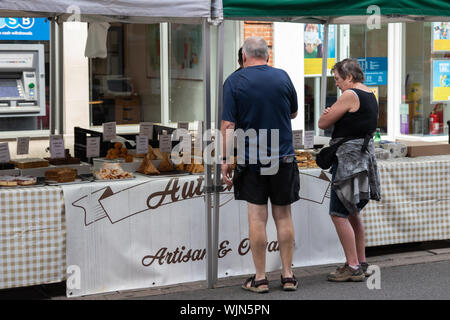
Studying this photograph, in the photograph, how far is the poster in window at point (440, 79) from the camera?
1323cm

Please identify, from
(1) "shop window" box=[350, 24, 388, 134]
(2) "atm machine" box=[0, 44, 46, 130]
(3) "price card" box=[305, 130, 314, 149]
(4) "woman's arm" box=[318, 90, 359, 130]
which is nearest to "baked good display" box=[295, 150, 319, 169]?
(3) "price card" box=[305, 130, 314, 149]

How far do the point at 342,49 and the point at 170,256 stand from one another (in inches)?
317

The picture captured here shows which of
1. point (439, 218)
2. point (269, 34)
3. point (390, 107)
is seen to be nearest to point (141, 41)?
point (269, 34)

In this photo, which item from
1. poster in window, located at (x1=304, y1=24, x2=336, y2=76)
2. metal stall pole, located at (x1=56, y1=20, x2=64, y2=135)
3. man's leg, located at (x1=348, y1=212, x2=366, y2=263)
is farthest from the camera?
poster in window, located at (x1=304, y1=24, x2=336, y2=76)

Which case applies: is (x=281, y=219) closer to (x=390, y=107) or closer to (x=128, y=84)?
(x=128, y=84)

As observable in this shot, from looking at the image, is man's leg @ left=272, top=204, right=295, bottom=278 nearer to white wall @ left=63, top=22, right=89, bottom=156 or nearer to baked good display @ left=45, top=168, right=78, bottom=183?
baked good display @ left=45, top=168, right=78, bottom=183

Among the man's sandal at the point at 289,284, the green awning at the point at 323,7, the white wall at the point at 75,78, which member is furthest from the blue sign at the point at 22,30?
the man's sandal at the point at 289,284

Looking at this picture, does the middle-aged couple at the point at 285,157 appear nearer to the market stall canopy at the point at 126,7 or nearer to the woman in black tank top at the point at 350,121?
the woman in black tank top at the point at 350,121

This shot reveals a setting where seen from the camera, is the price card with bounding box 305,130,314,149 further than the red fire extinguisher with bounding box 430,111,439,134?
No

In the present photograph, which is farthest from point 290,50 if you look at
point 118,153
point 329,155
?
point 329,155

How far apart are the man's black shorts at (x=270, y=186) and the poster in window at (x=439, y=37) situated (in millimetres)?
8633

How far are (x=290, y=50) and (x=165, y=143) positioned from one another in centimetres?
598

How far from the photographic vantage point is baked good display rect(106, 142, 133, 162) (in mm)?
6391

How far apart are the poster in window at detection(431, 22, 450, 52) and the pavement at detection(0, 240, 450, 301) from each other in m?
7.56
